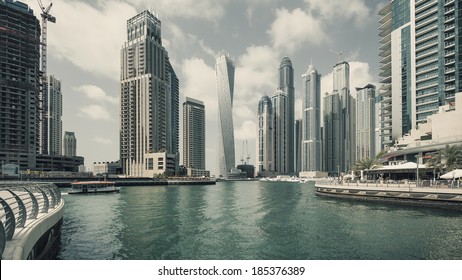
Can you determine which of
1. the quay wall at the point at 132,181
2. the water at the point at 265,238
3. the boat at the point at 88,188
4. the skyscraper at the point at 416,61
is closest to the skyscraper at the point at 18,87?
the quay wall at the point at 132,181

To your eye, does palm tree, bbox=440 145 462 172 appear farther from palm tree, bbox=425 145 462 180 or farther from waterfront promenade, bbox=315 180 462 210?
waterfront promenade, bbox=315 180 462 210

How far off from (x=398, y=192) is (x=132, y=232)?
46.6 m

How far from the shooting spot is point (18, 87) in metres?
156

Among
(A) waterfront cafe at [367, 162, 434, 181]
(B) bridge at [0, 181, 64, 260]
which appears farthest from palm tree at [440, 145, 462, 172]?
(B) bridge at [0, 181, 64, 260]

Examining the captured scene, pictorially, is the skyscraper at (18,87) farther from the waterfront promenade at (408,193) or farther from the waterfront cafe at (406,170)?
the waterfront cafe at (406,170)

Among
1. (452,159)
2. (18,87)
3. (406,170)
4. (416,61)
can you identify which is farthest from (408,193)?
(18,87)

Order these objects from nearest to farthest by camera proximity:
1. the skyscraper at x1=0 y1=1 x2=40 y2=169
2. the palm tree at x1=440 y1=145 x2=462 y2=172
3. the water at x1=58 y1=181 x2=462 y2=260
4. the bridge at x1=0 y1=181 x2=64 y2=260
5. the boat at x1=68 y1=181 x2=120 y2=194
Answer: the bridge at x1=0 y1=181 x2=64 y2=260 → the water at x1=58 y1=181 x2=462 y2=260 → the palm tree at x1=440 y1=145 x2=462 y2=172 → the boat at x1=68 y1=181 x2=120 y2=194 → the skyscraper at x1=0 y1=1 x2=40 y2=169

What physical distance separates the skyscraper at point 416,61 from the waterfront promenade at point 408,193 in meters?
69.5

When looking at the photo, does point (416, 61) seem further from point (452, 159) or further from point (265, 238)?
point (265, 238)

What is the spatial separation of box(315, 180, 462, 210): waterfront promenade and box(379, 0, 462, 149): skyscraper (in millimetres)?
69477

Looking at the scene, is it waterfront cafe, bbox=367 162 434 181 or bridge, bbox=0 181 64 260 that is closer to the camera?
bridge, bbox=0 181 64 260

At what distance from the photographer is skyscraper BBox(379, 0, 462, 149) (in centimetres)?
10306
